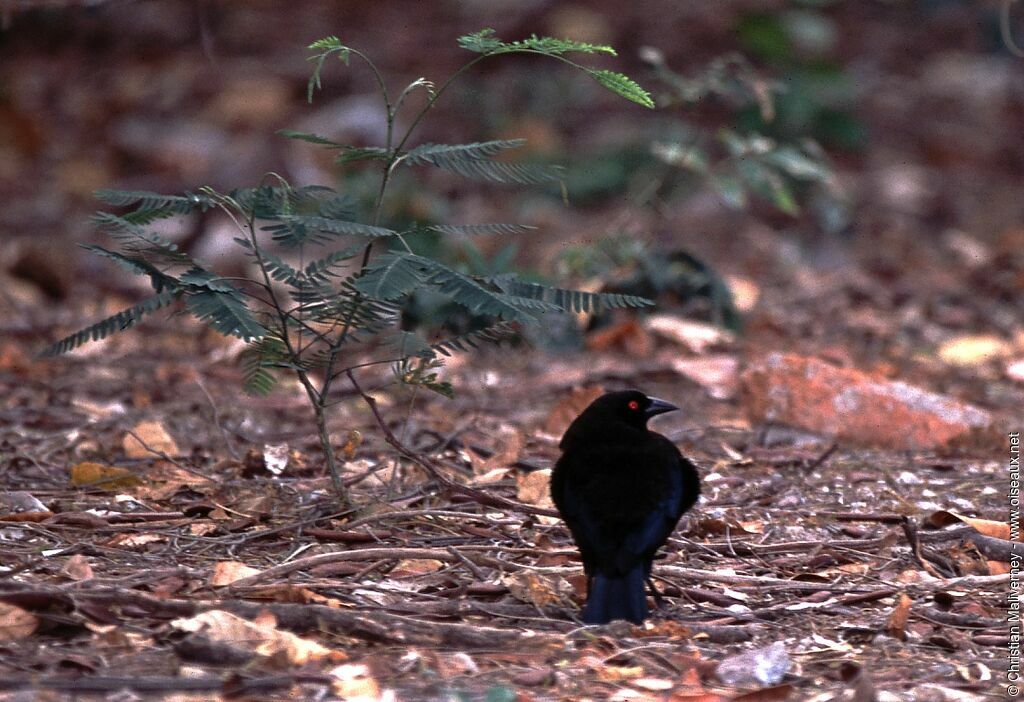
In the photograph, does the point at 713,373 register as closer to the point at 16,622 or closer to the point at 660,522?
the point at 660,522

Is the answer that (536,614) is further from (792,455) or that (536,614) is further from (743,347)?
(743,347)

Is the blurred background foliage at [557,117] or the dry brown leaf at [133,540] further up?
the blurred background foliage at [557,117]

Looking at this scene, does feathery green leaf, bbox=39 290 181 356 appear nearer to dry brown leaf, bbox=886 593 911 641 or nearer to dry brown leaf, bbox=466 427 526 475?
dry brown leaf, bbox=466 427 526 475

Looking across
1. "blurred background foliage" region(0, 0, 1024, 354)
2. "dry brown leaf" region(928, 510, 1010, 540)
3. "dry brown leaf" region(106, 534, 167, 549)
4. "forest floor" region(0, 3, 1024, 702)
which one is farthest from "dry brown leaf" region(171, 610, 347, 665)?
"blurred background foliage" region(0, 0, 1024, 354)

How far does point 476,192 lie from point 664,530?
7103 mm

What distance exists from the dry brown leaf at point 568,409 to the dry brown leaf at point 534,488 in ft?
2.64

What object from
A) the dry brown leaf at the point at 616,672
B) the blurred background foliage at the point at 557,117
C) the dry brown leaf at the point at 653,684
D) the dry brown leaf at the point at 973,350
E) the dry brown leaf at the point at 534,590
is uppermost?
the blurred background foliage at the point at 557,117

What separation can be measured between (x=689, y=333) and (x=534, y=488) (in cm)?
224

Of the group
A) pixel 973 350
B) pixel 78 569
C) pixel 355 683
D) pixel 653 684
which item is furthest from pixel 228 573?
pixel 973 350

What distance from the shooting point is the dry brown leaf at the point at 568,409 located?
4945 millimetres

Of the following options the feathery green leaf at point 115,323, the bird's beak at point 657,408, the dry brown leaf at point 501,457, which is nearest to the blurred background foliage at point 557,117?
the dry brown leaf at point 501,457

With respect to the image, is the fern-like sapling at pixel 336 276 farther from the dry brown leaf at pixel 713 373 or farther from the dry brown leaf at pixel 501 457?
the dry brown leaf at pixel 713 373

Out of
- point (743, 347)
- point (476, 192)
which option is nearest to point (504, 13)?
point (476, 192)

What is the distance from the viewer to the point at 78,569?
3.25m
